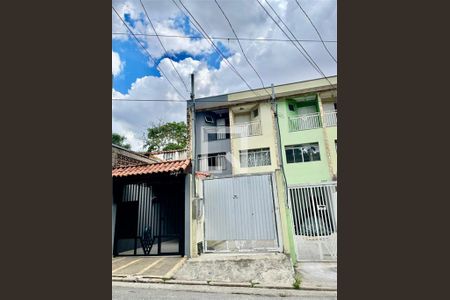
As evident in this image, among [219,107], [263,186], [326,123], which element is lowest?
[263,186]

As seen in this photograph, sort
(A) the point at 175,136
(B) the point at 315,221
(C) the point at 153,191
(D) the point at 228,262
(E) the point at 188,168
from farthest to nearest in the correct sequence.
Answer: (A) the point at 175,136 → (C) the point at 153,191 → (E) the point at 188,168 → (B) the point at 315,221 → (D) the point at 228,262

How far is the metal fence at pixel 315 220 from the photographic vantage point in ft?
21.1

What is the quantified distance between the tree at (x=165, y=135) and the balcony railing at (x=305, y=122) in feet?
38.7

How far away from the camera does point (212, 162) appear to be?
55.1 ft

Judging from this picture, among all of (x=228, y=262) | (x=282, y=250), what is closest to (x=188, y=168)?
(x=228, y=262)

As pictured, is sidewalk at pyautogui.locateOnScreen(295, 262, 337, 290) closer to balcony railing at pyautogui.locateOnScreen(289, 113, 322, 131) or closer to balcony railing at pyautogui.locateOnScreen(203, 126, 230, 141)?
balcony railing at pyautogui.locateOnScreen(289, 113, 322, 131)

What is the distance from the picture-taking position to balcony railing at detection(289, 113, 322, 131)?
15.3m

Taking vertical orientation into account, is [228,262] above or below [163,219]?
below

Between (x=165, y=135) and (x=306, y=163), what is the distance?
1502 cm

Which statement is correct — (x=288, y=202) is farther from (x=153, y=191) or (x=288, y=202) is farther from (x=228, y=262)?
(x=153, y=191)

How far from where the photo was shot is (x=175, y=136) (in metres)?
24.4

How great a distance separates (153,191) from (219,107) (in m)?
10.5

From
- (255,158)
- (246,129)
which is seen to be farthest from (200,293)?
(246,129)

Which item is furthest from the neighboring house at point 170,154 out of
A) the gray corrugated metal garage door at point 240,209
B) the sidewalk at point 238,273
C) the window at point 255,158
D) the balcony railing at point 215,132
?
the sidewalk at point 238,273
